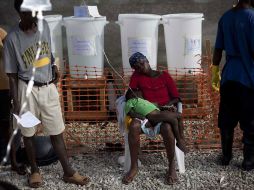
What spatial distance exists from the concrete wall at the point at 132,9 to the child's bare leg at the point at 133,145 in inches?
83.6

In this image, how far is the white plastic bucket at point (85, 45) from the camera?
5520mm

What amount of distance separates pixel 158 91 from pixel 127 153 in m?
0.66

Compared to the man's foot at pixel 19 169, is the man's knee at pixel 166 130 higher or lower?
higher

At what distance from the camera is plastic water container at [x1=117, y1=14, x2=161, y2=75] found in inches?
217

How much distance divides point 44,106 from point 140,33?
5.43 feet

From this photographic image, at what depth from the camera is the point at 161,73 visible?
15.8 ft

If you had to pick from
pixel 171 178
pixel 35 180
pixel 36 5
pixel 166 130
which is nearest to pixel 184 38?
pixel 166 130

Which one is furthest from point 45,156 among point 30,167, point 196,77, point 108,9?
point 108,9

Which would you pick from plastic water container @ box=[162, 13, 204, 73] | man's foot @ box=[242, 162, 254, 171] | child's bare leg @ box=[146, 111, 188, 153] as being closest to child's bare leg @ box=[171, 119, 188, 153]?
child's bare leg @ box=[146, 111, 188, 153]

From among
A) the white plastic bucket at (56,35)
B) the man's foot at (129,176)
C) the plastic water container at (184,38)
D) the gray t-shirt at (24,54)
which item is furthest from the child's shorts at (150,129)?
the white plastic bucket at (56,35)

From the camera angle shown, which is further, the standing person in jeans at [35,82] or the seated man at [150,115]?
the seated man at [150,115]

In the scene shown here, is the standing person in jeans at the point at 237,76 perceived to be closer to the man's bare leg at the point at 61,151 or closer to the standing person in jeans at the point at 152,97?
the standing person in jeans at the point at 152,97

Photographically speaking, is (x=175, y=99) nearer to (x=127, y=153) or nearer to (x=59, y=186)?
(x=127, y=153)

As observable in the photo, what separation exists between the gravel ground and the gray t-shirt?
1.05 metres
